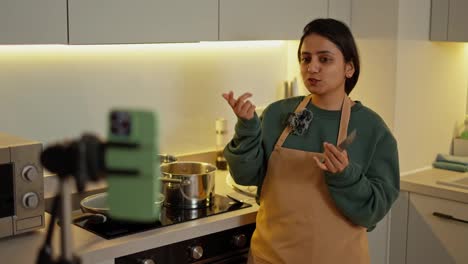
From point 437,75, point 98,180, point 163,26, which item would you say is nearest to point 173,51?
point 163,26

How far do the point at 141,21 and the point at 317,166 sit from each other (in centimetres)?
66

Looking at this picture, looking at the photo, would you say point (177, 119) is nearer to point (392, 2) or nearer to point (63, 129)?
point (63, 129)

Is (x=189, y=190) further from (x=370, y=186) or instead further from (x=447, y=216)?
(x=447, y=216)

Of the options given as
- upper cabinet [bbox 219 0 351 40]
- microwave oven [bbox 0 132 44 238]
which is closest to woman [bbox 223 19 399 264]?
upper cabinet [bbox 219 0 351 40]

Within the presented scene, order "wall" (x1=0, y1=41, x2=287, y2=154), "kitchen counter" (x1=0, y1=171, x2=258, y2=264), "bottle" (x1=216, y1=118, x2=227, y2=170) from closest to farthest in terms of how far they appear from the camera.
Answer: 1. "kitchen counter" (x1=0, y1=171, x2=258, y2=264)
2. "wall" (x1=0, y1=41, x2=287, y2=154)
3. "bottle" (x1=216, y1=118, x2=227, y2=170)

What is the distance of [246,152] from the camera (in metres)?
1.75

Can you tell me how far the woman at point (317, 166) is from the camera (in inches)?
68.5

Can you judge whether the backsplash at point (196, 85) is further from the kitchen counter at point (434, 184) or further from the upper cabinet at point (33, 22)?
the upper cabinet at point (33, 22)

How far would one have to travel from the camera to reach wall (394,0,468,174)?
2490 mm

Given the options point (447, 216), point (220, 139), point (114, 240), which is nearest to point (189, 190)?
point (114, 240)

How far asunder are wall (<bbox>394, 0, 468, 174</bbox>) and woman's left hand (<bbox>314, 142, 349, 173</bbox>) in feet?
3.23

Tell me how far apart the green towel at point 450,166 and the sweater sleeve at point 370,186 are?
3.06 ft

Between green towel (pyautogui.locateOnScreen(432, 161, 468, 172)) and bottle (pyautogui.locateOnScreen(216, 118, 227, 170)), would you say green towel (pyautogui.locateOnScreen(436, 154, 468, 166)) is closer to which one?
green towel (pyautogui.locateOnScreen(432, 161, 468, 172))

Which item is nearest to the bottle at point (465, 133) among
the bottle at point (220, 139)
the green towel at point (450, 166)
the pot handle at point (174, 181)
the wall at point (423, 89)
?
the wall at point (423, 89)
